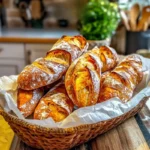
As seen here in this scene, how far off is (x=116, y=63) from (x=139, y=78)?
10 cm

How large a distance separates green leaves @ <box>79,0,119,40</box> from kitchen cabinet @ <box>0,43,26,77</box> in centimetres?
61

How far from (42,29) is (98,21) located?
0.86 meters

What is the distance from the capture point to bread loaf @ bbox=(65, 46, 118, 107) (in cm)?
81

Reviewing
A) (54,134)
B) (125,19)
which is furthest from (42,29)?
(54,134)

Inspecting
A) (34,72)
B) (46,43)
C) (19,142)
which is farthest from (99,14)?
(19,142)

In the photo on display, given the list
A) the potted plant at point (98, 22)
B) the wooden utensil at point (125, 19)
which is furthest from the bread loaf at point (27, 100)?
the wooden utensil at point (125, 19)

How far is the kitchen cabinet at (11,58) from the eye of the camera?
2.19 metres

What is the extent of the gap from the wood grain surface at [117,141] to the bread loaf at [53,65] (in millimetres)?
176

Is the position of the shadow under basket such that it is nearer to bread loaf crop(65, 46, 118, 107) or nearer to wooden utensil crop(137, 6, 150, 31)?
bread loaf crop(65, 46, 118, 107)

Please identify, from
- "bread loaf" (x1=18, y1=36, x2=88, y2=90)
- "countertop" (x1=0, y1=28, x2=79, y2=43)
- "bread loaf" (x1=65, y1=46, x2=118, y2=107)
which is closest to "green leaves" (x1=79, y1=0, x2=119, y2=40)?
"countertop" (x1=0, y1=28, x2=79, y2=43)

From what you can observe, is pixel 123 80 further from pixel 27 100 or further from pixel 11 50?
pixel 11 50

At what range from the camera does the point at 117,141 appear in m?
0.83

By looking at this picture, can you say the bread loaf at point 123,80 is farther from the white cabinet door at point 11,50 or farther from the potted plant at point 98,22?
the white cabinet door at point 11,50

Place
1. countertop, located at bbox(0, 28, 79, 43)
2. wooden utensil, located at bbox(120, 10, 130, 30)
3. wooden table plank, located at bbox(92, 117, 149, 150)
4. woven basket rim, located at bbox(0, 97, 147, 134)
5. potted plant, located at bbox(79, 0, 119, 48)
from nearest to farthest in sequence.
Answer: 1. woven basket rim, located at bbox(0, 97, 147, 134)
2. wooden table plank, located at bbox(92, 117, 149, 150)
3. potted plant, located at bbox(79, 0, 119, 48)
4. wooden utensil, located at bbox(120, 10, 130, 30)
5. countertop, located at bbox(0, 28, 79, 43)
